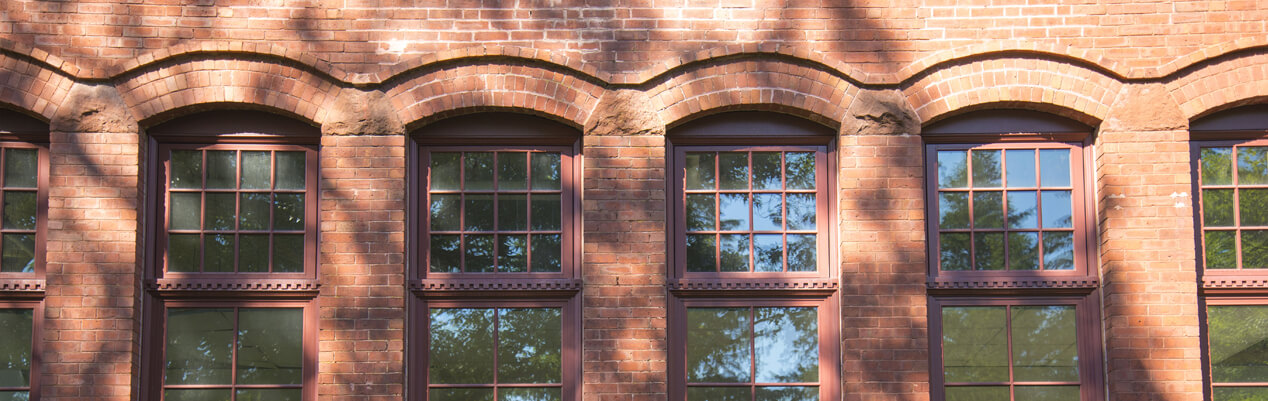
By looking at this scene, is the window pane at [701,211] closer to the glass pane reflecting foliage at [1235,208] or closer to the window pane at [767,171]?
the window pane at [767,171]

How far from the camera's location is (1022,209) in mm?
8633

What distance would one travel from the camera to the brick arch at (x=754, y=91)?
8.47 metres

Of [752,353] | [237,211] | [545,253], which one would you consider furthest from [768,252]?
[237,211]

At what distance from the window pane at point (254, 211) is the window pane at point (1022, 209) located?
5073mm

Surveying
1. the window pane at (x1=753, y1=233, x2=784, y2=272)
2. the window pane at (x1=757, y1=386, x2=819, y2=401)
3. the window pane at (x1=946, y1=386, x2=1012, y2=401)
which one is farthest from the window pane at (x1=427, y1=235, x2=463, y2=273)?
the window pane at (x1=946, y1=386, x2=1012, y2=401)

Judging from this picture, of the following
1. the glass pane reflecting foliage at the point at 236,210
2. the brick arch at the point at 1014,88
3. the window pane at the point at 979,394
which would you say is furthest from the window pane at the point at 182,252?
the window pane at the point at 979,394

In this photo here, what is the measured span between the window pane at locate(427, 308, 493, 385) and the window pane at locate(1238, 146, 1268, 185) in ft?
17.2

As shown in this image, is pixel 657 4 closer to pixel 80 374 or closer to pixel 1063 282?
pixel 1063 282

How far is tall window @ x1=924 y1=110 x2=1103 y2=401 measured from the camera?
332 inches

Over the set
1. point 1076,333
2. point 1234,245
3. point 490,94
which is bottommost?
point 1076,333

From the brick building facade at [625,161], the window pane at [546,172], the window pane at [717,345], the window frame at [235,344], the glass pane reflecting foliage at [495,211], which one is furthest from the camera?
the window pane at [546,172]

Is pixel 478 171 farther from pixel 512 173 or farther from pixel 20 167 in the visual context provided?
pixel 20 167

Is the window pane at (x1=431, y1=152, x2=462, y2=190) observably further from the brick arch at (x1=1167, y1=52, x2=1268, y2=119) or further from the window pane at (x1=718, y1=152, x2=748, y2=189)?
the brick arch at (x1=1167, y1=52, x2=1268, y2=119)

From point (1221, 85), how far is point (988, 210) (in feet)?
5.75
